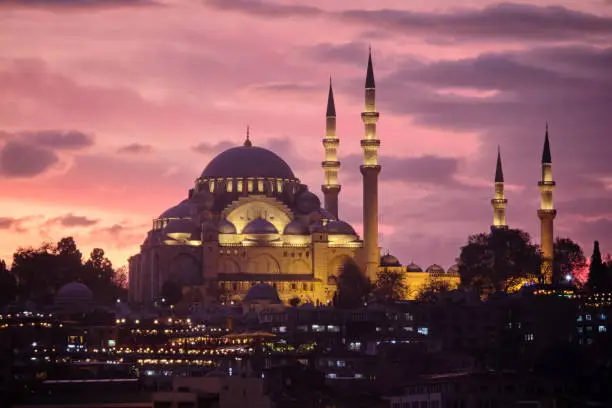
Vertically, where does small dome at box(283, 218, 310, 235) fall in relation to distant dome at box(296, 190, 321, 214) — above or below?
below

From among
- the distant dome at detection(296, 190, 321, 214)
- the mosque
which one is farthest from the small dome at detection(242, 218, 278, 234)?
the distant dome at detection(296, 190, 321, 214)

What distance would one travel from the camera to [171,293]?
142m

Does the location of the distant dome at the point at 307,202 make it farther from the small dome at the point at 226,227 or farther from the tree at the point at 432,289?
the tree at the point at 432,289

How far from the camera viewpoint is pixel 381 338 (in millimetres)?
117062

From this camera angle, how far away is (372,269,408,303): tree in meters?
143

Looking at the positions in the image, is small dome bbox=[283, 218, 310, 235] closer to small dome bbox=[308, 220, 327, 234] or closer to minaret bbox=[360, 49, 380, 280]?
small dome bbox=[308, 220, 327, 234]

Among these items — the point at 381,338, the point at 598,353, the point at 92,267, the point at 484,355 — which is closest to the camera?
the point at 598,353

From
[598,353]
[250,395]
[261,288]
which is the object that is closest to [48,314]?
[261,288]

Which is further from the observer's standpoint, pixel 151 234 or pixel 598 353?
pixel 151 234

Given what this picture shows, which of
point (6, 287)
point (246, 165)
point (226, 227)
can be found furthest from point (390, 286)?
point (6, 287)

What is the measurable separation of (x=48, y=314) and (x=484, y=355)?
34.3 m

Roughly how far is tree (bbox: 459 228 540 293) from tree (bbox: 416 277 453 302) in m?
1.87

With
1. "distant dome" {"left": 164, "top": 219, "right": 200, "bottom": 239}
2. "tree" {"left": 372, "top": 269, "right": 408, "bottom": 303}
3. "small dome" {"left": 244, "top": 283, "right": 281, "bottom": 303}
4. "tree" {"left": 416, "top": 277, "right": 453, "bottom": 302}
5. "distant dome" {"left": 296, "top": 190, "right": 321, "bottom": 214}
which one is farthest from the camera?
"distant dome" {"left": 296, "top": 190, "right": 321, "bottom": 214}

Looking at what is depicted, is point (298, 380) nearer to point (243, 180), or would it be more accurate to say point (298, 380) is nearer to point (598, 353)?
point (598, 353)
